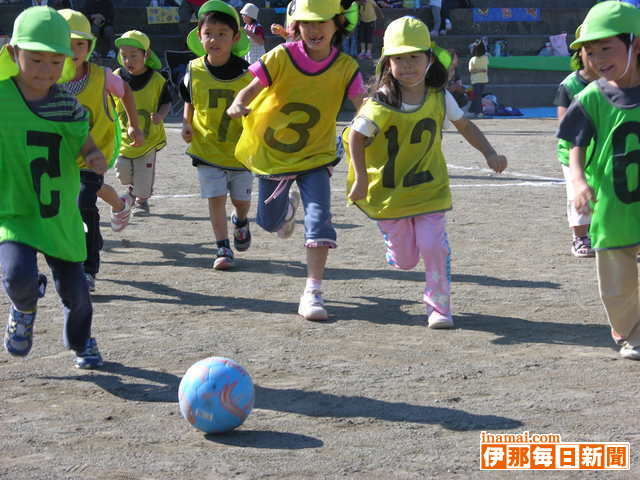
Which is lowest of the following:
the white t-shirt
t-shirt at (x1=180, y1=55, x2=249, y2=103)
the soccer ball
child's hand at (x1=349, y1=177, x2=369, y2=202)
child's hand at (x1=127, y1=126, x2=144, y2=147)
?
the soccer ball

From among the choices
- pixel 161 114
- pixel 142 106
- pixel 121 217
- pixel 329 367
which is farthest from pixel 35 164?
pixel 142 106

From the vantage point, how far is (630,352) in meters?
Result: 5.59

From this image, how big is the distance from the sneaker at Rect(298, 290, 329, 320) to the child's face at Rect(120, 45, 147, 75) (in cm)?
412

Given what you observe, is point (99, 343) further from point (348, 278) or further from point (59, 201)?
point (348, 278)

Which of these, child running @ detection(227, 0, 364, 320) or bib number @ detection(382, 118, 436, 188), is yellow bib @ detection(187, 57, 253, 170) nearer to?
child running @ detection(227, 0, 364, 320)

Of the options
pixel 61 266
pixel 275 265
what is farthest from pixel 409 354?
pixel 275 265

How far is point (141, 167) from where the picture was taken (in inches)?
405

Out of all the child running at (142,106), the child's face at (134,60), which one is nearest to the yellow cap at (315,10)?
the child running at (142,106)

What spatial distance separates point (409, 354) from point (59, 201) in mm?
1903

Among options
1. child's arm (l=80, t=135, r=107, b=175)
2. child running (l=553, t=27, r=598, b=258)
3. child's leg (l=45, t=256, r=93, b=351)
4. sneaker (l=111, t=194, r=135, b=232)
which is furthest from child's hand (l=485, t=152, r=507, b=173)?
sneaker (l=111, t=194, r=135, b=232)

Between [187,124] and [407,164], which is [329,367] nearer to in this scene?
[407,164]

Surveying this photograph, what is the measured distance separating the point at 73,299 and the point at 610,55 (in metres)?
2.77

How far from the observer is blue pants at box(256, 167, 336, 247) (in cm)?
683

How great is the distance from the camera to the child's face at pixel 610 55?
528cm
